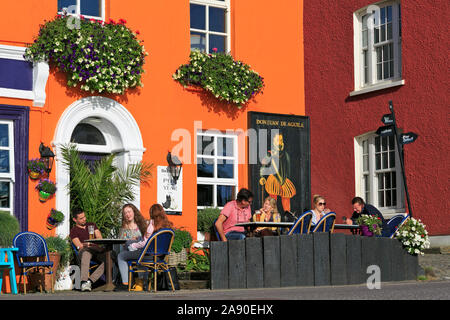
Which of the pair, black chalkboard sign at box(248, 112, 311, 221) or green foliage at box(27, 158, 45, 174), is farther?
black chalkboard sign at box(248, 112, 311, 221)

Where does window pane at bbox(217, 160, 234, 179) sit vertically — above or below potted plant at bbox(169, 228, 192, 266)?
above

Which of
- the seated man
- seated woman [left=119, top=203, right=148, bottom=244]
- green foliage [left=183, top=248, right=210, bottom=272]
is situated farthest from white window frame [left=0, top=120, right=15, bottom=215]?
green foliage [left=183, top=248, right=210, bottom=272]

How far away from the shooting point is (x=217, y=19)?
1702 centimetres

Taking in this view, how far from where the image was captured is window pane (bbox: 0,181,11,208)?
1413 centimetres

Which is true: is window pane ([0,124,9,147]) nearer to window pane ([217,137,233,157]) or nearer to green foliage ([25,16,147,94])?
green foliage ([25,16,147,94])

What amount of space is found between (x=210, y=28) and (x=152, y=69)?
62.7 inches

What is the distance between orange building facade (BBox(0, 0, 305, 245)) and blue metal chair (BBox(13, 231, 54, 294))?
1242 mm

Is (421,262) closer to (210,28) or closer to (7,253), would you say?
(210,28)

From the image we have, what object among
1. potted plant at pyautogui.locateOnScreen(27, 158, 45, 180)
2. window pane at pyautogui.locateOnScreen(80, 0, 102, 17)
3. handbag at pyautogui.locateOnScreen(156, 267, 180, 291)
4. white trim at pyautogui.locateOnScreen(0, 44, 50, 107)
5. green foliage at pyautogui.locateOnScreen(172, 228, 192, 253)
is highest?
window pane at pyautogui.locateOnScreen(80, 0, 102, 17)

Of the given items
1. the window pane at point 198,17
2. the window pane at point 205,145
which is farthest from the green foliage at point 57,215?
the window pane at point 198,17

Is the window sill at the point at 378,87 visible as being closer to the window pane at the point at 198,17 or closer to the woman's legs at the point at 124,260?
the window pane at the point at 198,17

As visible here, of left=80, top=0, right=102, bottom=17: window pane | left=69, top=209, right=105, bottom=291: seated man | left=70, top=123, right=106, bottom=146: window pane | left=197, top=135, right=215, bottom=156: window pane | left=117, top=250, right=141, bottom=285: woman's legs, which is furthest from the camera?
left=197, top=135, right=215, bottom=156: window pane
